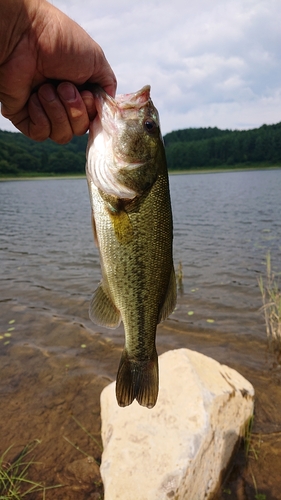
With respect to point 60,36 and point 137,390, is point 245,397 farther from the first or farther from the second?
point 60,36

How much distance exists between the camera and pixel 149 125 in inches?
95.4

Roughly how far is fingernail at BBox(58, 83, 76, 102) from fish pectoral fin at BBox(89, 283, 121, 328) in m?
1.28

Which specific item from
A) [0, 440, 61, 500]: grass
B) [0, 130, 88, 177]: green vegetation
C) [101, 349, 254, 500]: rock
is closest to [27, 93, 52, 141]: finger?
[101, 349, 254, 500]: rock

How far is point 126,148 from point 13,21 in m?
0.99

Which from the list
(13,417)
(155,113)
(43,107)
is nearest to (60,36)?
(43,107)

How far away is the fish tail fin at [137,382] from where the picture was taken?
2.56 metres

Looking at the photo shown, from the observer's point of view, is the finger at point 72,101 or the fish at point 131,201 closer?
the fish at point 131,201

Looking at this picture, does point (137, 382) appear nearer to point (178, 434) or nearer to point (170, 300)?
point (170, 300)

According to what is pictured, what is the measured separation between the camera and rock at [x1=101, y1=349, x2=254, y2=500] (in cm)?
347

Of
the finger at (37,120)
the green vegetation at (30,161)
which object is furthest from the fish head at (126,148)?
the green vegetation at (30,161)

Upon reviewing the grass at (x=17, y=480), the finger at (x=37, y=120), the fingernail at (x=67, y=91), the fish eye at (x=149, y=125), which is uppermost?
the fingernail at (x=67, y=91)

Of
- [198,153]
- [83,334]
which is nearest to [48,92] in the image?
[83,334]

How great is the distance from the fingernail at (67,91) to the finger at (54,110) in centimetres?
6

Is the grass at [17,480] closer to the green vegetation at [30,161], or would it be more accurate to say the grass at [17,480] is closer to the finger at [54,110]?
the finger at [54,110]
